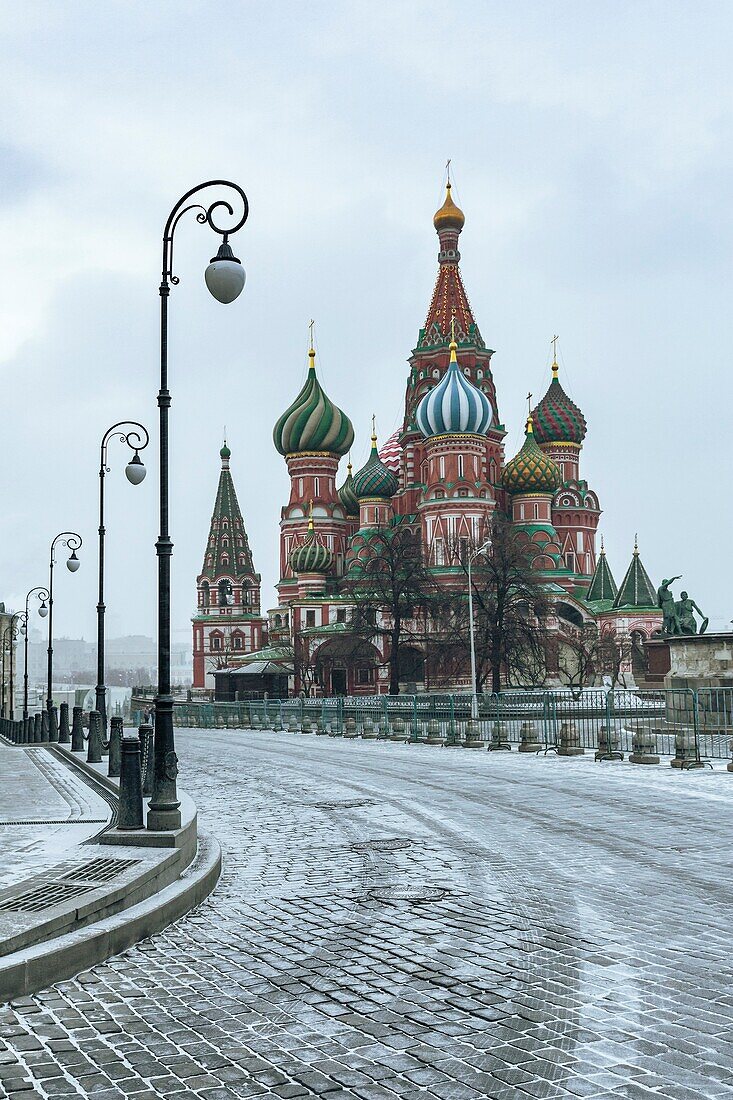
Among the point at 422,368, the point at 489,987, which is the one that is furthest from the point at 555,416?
the point at 489,987

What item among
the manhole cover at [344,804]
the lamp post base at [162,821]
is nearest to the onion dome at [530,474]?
the manhole cover at [344,804]

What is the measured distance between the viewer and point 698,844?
1077 cm

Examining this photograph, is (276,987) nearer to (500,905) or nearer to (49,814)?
(500,905)

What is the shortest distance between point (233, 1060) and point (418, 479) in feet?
241

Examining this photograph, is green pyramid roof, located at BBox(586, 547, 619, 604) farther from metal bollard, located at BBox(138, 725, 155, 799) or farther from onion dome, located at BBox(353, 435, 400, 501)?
metal bollard, located at BBox(138, 725, 155, 799)

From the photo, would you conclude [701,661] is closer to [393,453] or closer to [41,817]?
[41,817]

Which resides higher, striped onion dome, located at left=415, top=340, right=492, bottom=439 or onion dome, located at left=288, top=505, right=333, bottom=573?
striped onion dome, located at left=415, top=340, right=492, bottom=439

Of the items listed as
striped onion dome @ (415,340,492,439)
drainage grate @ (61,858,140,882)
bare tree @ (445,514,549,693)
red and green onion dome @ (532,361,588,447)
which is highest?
red and green onion dome @ (532,361,588,447)

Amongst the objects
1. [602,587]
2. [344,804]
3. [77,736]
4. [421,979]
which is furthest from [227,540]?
[421,979]

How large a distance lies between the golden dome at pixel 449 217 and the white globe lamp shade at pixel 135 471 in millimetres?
69503

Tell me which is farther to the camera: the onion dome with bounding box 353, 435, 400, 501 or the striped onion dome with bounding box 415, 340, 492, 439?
the onion dome with bounding box 353, 435, 400, 501

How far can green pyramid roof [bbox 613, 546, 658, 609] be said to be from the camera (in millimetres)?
79938

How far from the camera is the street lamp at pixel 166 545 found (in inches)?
386

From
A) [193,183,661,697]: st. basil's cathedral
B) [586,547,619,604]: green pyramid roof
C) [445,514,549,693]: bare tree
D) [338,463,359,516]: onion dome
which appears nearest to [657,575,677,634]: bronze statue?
[445,514,549,693]: bare tree
